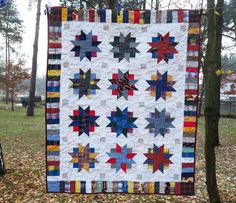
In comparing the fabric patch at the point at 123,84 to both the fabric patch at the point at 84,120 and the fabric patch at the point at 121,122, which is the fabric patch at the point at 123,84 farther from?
the fabric patch at the point at 84,120

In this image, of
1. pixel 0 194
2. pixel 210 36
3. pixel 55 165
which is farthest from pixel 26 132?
pixel 210 36

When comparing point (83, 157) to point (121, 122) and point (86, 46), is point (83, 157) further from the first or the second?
point (86, 46)

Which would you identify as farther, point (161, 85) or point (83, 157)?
point (83, 157)

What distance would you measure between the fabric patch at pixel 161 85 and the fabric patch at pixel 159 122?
0.19 meters

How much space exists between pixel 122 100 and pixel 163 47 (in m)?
0.80

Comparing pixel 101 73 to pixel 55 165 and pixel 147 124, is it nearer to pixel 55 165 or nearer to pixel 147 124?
pixel 147 124

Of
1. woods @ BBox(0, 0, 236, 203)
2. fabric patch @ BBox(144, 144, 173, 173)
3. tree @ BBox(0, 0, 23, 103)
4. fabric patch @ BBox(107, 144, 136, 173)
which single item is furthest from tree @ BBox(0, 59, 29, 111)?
fabric patch @ BBox(144, 144, 173, 173)

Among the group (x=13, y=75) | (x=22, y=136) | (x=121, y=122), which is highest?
(x=13, y=75)

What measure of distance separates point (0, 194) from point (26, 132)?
272 inches

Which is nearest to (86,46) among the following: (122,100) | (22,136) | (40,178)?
(122,100)

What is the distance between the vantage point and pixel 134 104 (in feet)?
13.1

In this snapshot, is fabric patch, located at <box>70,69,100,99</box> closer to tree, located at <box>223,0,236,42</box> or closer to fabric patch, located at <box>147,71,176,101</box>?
fabric patch, located at <box>147,71,176,101</box>

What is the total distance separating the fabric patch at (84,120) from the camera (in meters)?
4.01

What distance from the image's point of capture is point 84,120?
13.2ft
